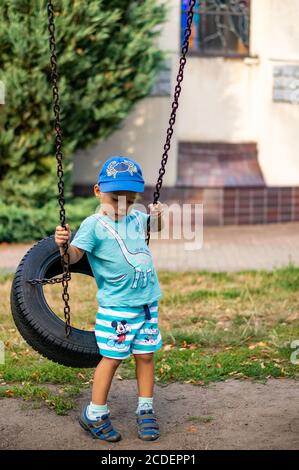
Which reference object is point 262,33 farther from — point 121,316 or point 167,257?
point 121,316

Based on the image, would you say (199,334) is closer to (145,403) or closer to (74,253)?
(145,403)

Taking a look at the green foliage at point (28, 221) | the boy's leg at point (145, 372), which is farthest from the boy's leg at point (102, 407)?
the green foliage at point (28, 221)

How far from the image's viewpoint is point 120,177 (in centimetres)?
433

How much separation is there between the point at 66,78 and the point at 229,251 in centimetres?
264

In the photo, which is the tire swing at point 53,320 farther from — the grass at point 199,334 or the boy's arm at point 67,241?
the grass at point 199,334

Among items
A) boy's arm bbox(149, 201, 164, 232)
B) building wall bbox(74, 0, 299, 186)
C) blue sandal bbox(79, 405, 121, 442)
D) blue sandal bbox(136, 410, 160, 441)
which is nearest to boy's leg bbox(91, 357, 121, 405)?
blue sandal bbox(79, 405, 121, 442)

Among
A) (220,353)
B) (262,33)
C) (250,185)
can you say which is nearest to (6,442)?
(220,353)

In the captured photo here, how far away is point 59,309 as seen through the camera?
23.2 feet

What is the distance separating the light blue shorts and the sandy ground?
17.7 inches

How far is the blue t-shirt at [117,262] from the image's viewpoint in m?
4.32

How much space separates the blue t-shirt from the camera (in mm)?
4316

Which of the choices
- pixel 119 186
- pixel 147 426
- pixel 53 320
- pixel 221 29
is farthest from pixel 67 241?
pixel 221 29

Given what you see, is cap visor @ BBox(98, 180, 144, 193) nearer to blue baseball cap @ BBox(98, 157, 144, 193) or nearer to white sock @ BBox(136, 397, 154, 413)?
blue baseball cap @ BBox(98, 157, 144, 193)
